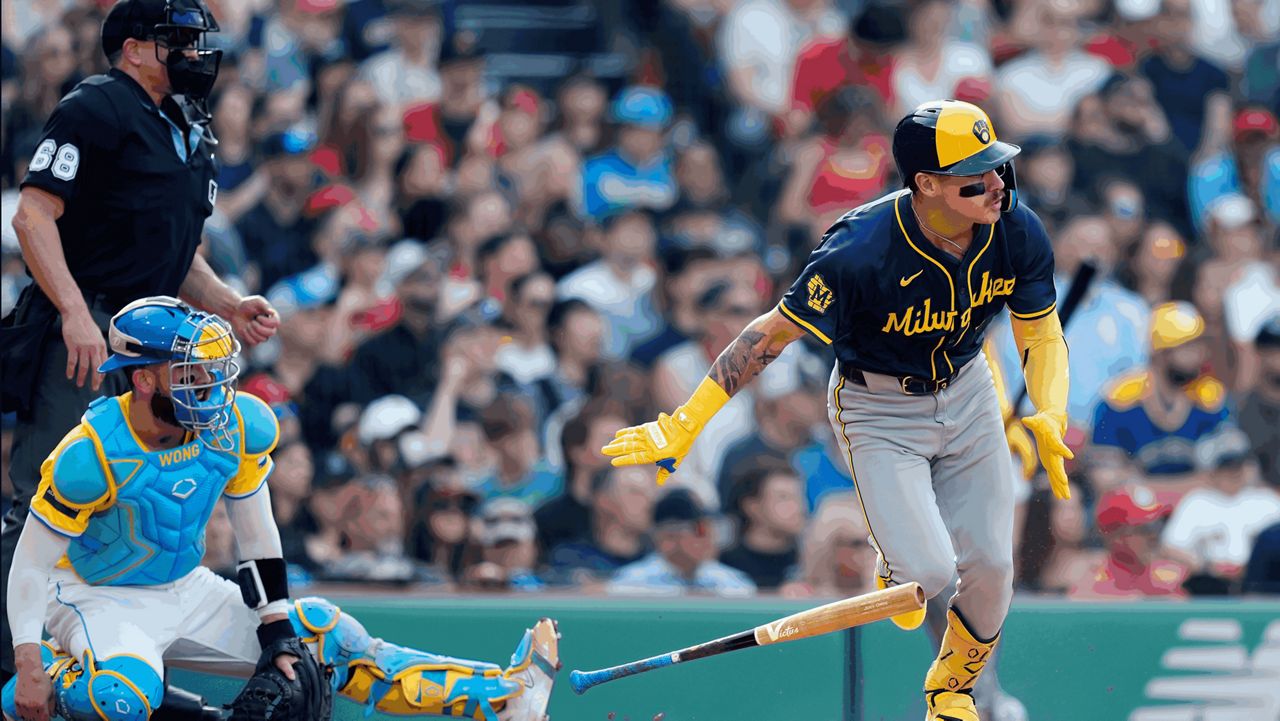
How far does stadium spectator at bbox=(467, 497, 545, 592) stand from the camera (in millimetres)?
7273

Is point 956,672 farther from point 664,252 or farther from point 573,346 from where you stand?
point 664,252

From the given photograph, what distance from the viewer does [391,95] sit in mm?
9492

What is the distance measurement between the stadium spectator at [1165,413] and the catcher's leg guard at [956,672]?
2808 mm

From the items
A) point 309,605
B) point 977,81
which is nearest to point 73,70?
point 309,605

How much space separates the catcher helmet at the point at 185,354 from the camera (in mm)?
5070

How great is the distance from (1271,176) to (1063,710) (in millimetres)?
4270

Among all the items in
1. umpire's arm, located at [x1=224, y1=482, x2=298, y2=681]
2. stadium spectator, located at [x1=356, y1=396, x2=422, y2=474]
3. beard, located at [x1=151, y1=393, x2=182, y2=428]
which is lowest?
stadium spectator, located at [x1=356, y1=396, x2=422, y2=474]

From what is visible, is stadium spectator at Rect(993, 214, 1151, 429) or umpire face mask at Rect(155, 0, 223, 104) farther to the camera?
stadium spectator at Rect(993, 214, 1151, 429)

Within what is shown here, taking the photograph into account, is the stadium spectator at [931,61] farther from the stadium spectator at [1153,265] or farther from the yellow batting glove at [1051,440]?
the yellow batting glove at [1051,440]

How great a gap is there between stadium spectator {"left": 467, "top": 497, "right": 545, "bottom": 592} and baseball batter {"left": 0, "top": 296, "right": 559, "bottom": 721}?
1720 millimetres

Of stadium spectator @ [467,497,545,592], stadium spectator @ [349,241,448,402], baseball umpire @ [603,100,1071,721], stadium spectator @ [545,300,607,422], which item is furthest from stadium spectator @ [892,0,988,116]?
baseball umpire @ [603,100,1071,721]

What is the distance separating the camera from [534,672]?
551 cm

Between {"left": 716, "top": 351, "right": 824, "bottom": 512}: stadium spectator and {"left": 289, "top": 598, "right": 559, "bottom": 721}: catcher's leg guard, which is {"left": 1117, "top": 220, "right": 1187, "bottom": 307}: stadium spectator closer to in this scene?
{"left": 716, "top": 351, "right": 824, "bottom": 512}: stadium spectator

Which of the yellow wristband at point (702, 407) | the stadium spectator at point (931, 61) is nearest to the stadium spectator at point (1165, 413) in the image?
the stadium spectator at point (931, 61)
